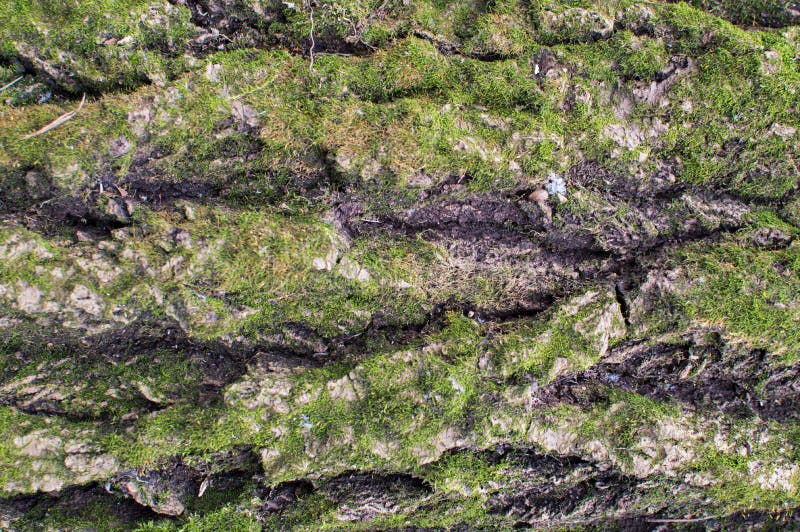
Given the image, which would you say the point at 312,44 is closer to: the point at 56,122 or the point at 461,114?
the point at 461,114

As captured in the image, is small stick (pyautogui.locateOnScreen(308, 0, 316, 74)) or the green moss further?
the green moss

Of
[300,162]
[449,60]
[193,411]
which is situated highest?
[449,60]

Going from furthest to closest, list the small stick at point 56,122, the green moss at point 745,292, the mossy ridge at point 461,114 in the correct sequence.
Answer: the green moss at point 745,292
the mossy ridge at point 461,114
the small stick at point 56,122

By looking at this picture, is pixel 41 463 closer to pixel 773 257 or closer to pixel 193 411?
pixel 193 411

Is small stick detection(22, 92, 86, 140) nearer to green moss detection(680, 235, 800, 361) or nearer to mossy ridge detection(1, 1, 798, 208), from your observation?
mossy ridge detection(1, 1, 798, 208)

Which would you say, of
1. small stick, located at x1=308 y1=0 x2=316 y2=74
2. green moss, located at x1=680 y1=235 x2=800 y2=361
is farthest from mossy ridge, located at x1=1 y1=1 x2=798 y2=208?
green moss, located at x1=680 y1=235 x2=800 y2=361

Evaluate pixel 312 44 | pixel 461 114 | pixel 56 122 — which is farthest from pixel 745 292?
pixel 56 122

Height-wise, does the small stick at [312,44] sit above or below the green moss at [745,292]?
above

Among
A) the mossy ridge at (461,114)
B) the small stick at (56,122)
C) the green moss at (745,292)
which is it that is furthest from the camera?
the green moss at (745,292)

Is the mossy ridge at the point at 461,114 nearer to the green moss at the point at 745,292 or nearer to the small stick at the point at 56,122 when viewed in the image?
the small stick at the point at 56,122

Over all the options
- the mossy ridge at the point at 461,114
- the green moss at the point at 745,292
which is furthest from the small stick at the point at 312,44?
the green moss at the point at 745,292

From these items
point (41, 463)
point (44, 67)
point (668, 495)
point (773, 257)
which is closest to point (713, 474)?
point (668, 495)
